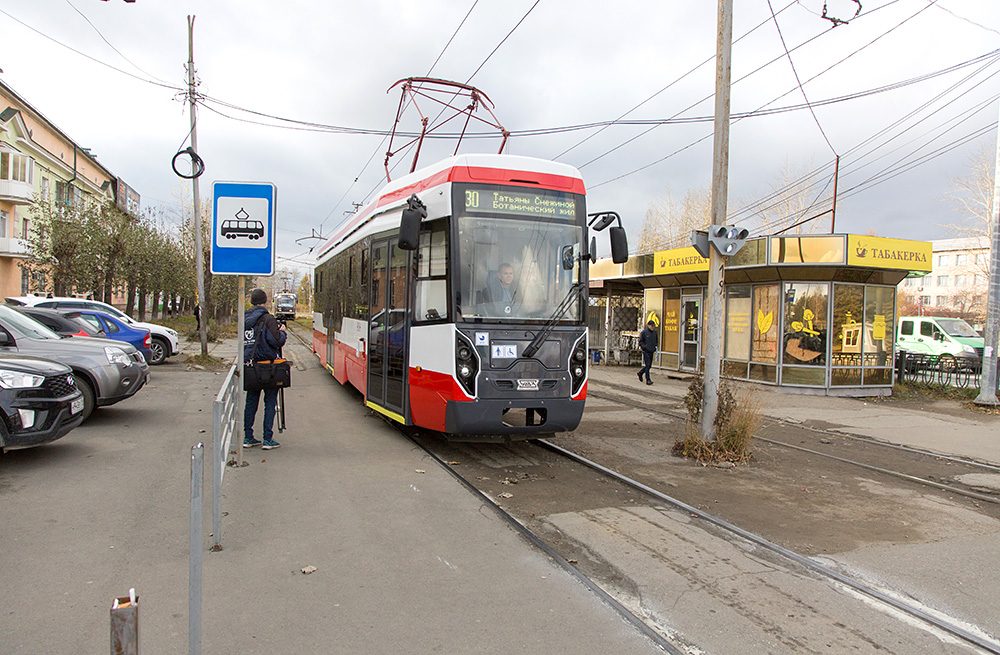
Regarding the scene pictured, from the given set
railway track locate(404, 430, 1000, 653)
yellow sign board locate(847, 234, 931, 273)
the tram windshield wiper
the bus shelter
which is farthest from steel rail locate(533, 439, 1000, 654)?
yellow sign board locate(847, 234, 931, 273)

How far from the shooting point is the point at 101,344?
1035 centimetres

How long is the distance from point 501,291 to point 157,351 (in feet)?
51.8

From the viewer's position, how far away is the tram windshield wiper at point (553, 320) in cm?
762

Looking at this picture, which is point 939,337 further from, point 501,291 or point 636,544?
point 636,544

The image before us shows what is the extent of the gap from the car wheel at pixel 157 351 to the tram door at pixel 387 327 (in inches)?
495

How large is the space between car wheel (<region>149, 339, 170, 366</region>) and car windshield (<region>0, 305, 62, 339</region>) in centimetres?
923

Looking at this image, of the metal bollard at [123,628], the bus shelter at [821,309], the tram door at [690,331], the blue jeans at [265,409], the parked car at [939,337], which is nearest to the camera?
the metal bollard at [123,628]

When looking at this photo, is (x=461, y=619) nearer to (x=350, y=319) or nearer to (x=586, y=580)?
(x=586, y=580)

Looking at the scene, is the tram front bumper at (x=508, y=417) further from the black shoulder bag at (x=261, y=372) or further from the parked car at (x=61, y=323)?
the parked car at (x=61, y=323)

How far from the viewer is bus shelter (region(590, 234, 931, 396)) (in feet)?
52.3

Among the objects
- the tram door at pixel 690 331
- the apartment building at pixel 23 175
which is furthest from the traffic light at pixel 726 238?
the apartment building at pixel 23 175

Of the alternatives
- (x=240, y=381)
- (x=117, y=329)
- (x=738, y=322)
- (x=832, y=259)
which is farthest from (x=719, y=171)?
(x=117, y=329)

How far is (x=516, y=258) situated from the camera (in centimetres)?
779

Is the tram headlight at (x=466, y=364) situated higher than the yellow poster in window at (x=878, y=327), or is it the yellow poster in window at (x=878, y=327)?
the yellow poster in window at (x=878, y=327)
